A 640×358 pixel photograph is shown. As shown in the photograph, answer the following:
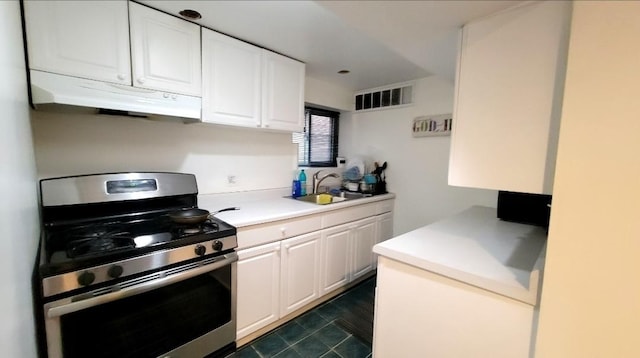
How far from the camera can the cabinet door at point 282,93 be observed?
6.82ft

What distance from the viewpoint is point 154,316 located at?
4.12 feet

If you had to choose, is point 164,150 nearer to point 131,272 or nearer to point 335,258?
→ point 131,272

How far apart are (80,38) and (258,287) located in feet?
5.74

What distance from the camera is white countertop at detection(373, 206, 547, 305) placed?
0.90 metres

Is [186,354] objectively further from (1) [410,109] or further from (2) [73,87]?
(1) [410,109]

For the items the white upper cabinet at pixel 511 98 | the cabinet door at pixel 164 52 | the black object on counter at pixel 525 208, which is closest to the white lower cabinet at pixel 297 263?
the cabinet door at pixel 164 52

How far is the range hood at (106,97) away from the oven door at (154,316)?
0.92 m

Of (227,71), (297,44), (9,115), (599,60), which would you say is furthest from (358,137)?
(9,115)

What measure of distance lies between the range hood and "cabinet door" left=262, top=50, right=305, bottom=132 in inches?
23.4

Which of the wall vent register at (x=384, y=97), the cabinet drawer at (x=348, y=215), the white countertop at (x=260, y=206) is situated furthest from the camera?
the wall vent register at (x=384, y=97)

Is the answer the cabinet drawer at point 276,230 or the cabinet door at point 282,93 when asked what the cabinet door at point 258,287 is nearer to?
the cabinet drawer at point 276,230

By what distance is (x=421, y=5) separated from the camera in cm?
89

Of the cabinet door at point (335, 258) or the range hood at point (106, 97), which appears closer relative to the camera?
the range hood at point (106, 97)

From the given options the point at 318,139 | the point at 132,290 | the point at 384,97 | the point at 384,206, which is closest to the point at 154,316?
the point at 132,290
